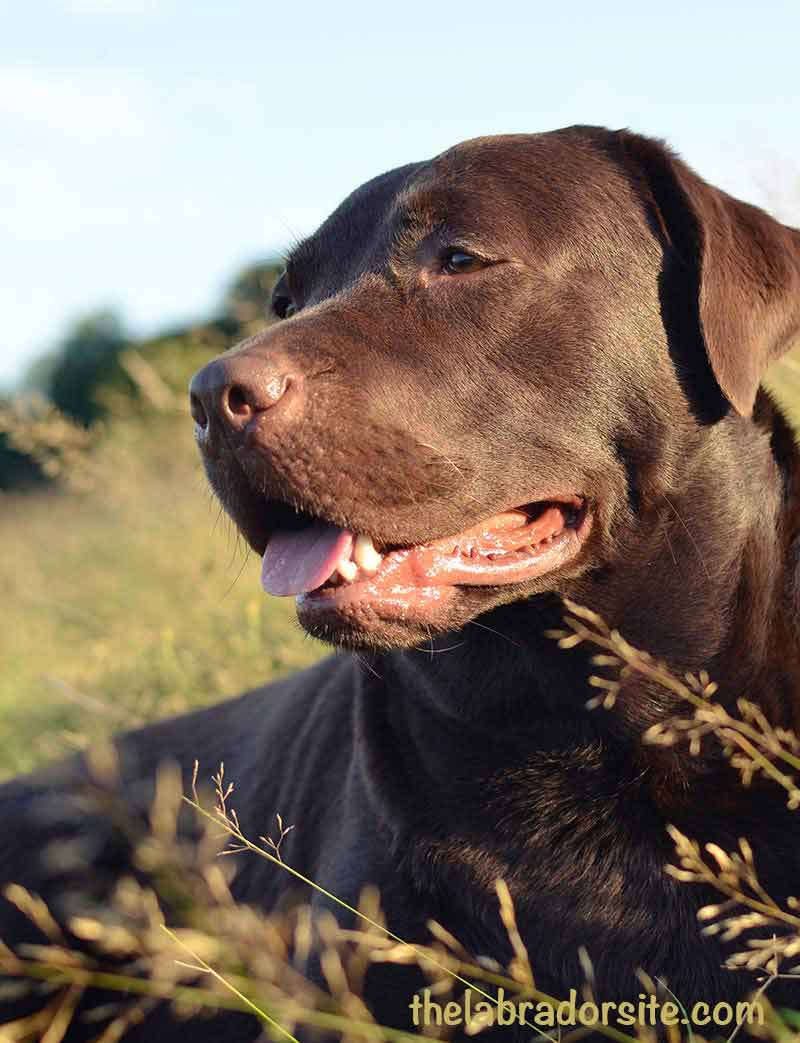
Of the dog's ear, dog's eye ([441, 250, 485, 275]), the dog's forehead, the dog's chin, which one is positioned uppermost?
the dog's forehead

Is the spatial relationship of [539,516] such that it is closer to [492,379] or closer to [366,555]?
[492,379]

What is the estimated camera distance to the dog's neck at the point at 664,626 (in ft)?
9.18

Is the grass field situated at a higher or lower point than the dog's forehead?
lower

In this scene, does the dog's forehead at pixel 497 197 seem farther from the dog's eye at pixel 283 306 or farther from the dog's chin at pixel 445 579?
the dog's chin at pixel 445 579

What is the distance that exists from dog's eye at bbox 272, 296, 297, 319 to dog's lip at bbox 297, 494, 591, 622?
974 millimetres

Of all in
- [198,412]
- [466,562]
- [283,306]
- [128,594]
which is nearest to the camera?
[198,412]

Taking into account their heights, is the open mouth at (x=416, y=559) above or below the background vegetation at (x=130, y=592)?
above

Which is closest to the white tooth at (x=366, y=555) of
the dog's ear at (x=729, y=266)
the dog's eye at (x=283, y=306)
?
the dog's ear at (x=729, y=266)

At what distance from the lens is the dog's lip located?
2.53 m

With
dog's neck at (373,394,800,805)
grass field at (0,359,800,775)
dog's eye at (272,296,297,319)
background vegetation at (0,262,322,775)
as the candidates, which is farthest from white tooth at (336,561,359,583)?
grass field at (0,359,800,775)

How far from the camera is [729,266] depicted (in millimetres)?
2787

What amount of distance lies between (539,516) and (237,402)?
→ 0.71 m

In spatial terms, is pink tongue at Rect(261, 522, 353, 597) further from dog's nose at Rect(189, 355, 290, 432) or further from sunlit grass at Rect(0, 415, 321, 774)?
sunlit grass at Rect(0, 415, 321, 774)

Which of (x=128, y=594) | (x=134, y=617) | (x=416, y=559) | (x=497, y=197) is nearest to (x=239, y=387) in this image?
(x=416, y=559)
